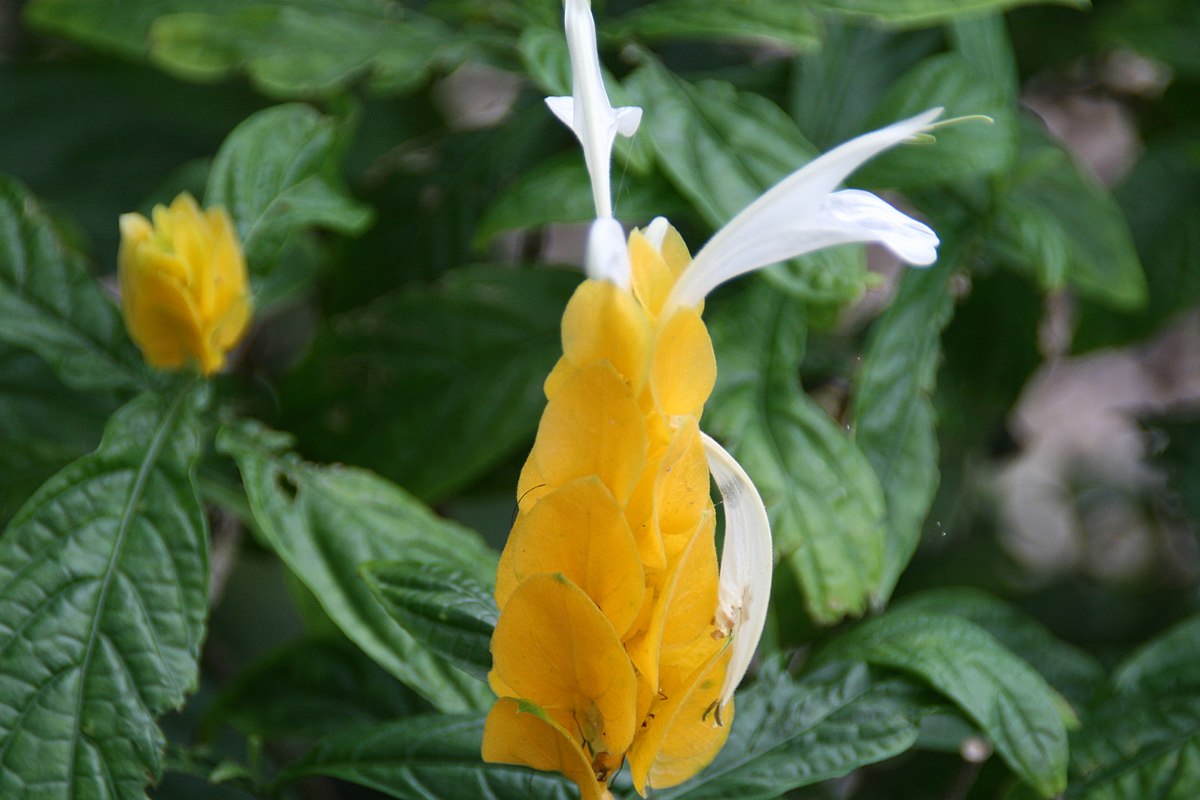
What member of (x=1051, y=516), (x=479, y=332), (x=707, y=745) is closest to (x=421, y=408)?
(x=479, y=332)

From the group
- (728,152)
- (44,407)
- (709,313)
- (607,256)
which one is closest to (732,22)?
(728,152)

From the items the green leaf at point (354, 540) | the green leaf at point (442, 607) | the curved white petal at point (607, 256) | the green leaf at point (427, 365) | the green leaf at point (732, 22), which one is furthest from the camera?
the green leaf at point (427, 365)

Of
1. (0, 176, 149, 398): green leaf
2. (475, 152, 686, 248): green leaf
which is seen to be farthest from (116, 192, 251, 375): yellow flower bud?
(475, 152, 686, 248): green leaf

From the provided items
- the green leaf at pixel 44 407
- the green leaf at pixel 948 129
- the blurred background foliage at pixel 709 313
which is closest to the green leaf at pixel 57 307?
the blurred background foliage at pixel 709 313

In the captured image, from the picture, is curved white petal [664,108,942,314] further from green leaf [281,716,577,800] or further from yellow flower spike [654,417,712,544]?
green leaf [281,716,577,800]

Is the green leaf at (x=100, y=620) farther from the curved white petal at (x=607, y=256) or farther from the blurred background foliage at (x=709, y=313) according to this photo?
the curved white petal at (x=607, y=256)

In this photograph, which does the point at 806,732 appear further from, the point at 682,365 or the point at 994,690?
the point at 682,365

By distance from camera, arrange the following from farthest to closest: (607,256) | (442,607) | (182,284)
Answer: (182,284)
(442,607)
(607,256)
